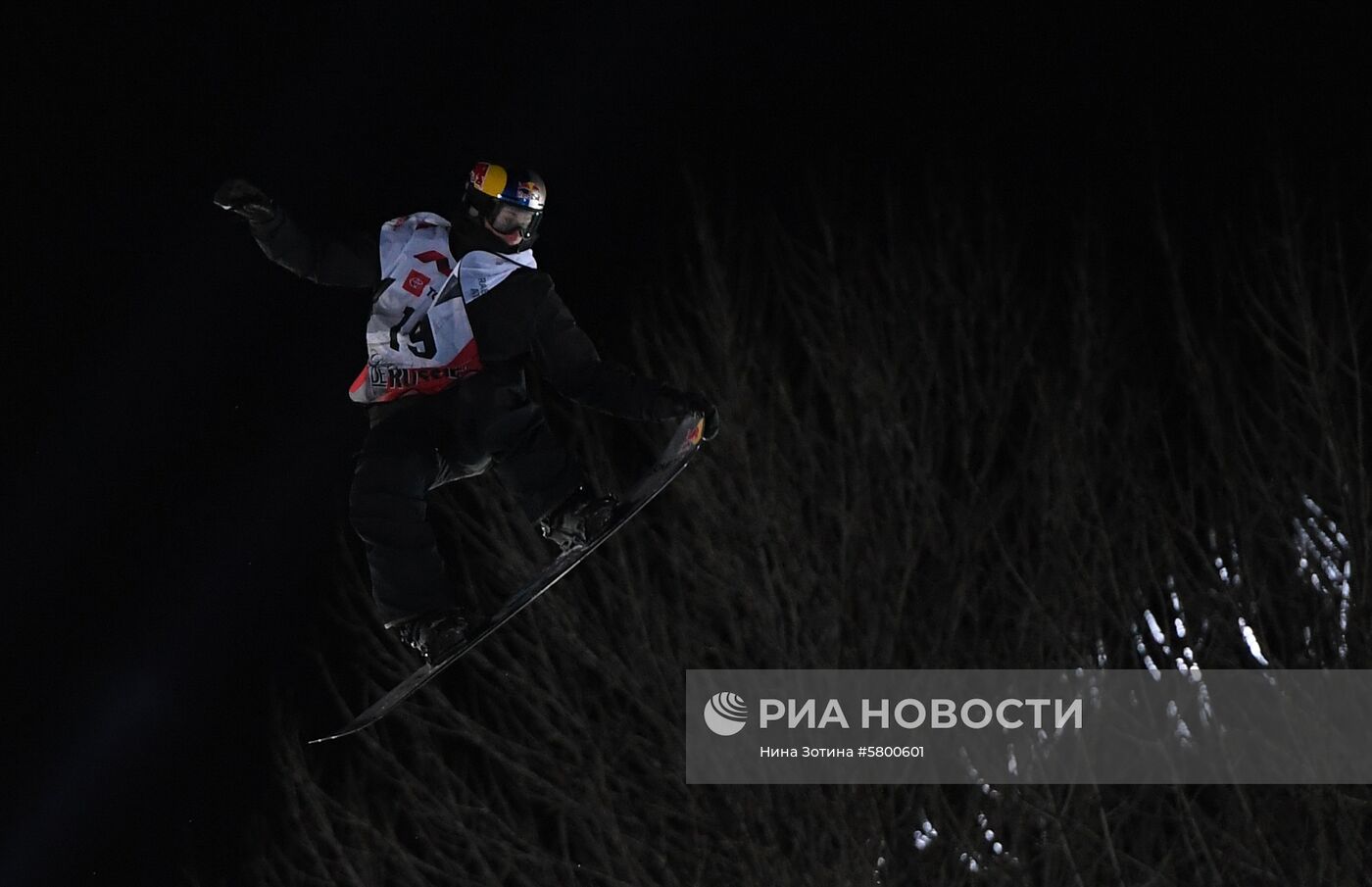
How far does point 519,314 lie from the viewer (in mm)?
7863

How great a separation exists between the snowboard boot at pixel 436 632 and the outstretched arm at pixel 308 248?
4.39ft

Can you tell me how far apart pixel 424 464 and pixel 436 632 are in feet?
2.18

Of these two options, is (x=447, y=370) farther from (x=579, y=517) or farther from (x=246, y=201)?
(x=246, y=201)

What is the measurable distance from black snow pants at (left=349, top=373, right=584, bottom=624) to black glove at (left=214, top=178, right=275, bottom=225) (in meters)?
0.98

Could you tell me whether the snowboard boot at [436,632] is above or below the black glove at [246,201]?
below

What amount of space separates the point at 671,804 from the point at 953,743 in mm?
1744

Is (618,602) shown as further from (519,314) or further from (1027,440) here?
(519,314)

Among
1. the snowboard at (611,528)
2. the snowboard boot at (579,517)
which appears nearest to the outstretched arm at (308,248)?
the snowboard boot at (579,517)

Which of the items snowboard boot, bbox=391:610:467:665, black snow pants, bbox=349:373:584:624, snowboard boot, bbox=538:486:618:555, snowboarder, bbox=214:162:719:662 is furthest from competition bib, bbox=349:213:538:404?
snowboard boot, bbox=391:610:467:665

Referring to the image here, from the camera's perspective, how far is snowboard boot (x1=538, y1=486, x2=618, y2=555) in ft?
27.2

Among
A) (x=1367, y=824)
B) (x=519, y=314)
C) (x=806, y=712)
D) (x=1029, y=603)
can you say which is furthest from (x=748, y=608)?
(x=519, y=314)

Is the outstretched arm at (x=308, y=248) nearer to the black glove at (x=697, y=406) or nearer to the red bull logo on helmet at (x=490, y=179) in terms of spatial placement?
the red bull logo on helmet at (x=490, y=179)

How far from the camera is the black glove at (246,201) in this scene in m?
7.38

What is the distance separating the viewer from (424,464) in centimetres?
812
